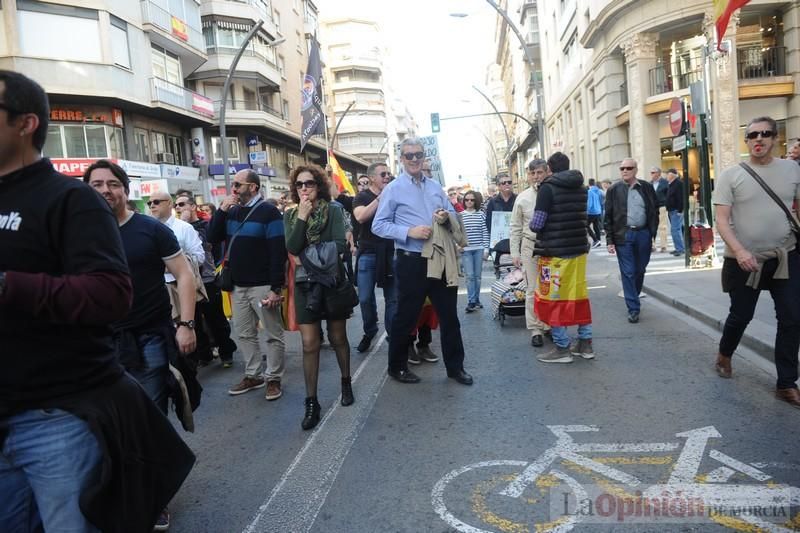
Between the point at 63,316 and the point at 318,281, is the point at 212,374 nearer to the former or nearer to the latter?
the point at 318,281

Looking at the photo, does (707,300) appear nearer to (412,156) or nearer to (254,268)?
(412,156)

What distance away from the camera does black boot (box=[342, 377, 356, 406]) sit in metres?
4.90

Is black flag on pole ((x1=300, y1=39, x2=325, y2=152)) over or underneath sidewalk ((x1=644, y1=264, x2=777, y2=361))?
over

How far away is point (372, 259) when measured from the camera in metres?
6.91

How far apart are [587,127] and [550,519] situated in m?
28.1

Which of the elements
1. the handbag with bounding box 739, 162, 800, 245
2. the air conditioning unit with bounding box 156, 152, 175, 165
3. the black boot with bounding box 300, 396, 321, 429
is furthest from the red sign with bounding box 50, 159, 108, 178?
the handbag with bounding box 739, 162, 800, 245

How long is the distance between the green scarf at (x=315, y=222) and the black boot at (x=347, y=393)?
1.14m

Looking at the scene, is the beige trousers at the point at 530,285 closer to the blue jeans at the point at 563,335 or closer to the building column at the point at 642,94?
the blue jeans at the point at 563,335

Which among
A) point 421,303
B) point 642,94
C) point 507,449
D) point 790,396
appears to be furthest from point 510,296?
point 642,94

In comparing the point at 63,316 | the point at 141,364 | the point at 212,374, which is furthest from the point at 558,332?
the point at 63,316

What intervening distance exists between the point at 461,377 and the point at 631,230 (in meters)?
3.57

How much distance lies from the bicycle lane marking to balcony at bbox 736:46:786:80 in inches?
793

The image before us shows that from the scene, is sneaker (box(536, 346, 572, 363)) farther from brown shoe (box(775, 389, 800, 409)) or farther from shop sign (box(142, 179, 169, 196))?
shop sign (box(142, 179, 169, 196))

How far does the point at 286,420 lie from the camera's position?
467 centimetres
